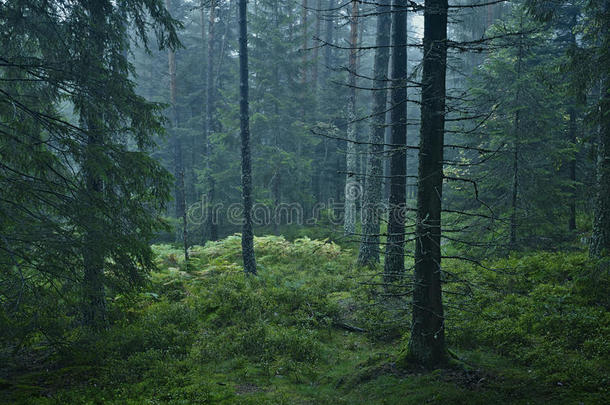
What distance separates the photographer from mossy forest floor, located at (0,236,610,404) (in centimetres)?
527

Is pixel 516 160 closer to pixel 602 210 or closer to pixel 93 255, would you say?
pixel 602 210

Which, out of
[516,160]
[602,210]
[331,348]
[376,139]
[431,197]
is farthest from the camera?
[376,139]

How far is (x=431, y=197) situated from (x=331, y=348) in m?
4.17

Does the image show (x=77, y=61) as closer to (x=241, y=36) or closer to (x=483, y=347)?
(x=241, y=36)

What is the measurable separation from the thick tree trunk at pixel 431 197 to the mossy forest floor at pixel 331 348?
387mm

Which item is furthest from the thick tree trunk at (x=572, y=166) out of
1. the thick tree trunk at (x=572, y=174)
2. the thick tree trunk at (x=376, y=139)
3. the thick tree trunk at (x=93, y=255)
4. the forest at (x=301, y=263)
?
the thick tree trunk at (x=93, y=255)

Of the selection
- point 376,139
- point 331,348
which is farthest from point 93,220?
point 376,139

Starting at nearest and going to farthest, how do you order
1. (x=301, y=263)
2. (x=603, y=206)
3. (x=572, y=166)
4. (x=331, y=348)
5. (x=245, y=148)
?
(x=331, y=348), (x=603, y=206), (x=245, y=148), (x=572, y=166), (x=301, y=263)

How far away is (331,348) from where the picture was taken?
306 inches

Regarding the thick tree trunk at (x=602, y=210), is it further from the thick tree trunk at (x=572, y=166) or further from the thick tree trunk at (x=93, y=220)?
the thick tree trunk at (x=93, y=220)

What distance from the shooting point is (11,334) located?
5852 mm

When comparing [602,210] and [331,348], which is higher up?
[602,210]

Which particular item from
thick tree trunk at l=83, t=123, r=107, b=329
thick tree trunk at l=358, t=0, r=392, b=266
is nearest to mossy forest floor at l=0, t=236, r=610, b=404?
thick tree trunk at l=83, t=123, r=107, b=329

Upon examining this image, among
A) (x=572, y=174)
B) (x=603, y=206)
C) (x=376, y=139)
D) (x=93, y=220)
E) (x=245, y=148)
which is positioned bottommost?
(x=93, y=220)
